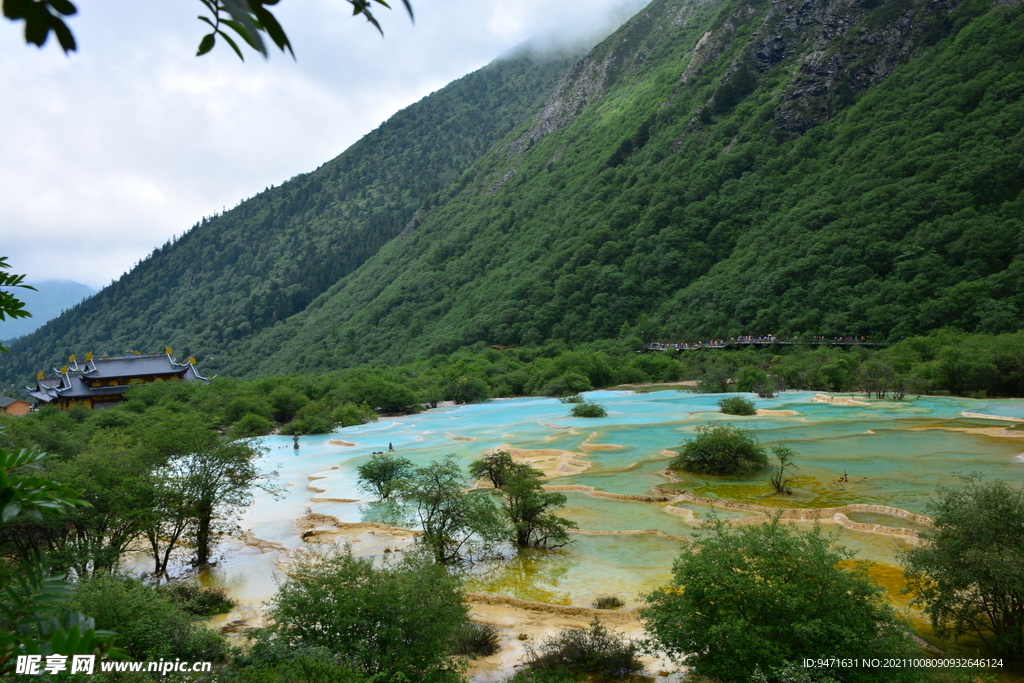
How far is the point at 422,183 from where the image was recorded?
597 feet

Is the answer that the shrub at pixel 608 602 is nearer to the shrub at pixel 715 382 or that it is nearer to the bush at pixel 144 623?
the bush at pixel 144 623

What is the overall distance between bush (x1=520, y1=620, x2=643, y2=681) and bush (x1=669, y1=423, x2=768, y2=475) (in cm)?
1544

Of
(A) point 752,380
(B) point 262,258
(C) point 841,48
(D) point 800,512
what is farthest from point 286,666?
(B) point 262,258

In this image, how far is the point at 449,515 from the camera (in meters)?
15.8

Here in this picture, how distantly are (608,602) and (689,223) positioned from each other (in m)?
93.7

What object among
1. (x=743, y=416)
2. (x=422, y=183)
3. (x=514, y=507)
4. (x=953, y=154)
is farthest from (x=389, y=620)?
(x=422, y=183)

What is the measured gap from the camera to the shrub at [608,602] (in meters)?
12.7

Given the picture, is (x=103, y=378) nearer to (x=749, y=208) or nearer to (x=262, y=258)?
(x=749, y=208)

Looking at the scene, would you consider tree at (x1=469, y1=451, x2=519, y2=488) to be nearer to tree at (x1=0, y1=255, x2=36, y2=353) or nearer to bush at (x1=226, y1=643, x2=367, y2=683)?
bush at (x1=226, y1=643, x2=367, y2=683)

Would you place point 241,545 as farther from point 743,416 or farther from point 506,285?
point 506,285

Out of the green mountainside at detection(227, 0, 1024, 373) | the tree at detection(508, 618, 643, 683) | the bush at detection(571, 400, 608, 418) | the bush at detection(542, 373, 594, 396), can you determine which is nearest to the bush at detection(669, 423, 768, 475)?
the tree at detection(508, 618, 643, 683)

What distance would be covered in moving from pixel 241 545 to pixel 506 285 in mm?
89651

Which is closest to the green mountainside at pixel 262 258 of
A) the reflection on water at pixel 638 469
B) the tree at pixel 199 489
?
the reflection on water at pixel 638 469

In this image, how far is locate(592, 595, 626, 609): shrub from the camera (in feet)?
41.8
